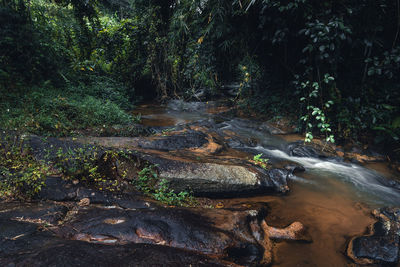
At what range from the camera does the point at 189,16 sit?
20.9ft

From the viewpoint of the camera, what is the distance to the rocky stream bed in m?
1.55

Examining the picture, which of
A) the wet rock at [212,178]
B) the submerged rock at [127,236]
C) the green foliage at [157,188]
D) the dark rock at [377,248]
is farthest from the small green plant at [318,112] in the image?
the green foliage at [157,188]

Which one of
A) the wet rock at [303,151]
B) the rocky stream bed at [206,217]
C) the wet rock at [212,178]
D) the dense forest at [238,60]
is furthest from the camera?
the wet rock at [303,151]

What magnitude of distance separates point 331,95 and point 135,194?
4.37 metres

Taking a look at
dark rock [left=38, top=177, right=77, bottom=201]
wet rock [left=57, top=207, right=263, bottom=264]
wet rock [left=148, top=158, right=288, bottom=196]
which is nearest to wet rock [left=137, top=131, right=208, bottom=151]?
wet rock [left=148, top=158, right=288, bottom=196]

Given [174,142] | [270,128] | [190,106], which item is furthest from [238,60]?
[174,142]

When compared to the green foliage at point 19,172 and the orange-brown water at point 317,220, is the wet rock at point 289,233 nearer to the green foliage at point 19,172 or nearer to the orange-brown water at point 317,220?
the orange-brown water at point 317,220

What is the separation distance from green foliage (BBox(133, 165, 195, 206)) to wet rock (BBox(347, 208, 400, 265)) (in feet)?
5.88

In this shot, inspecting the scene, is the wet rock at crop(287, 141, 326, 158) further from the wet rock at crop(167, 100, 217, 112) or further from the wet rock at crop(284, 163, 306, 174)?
the wet rock at crop(167, 100, 217, 112)

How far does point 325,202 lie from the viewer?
3184 mm

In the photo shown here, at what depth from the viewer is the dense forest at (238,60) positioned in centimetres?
407

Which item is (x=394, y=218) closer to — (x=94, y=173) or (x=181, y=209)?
(x=181, y=209)

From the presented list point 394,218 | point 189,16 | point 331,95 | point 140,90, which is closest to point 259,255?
point 394,218

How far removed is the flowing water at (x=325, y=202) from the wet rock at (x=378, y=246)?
0.35ft
